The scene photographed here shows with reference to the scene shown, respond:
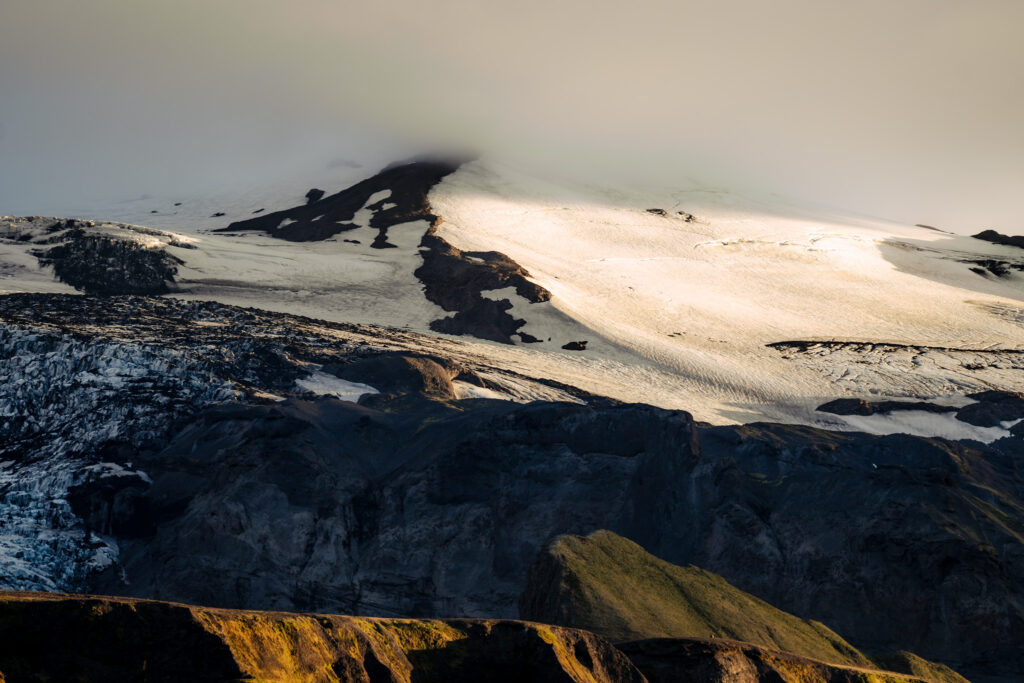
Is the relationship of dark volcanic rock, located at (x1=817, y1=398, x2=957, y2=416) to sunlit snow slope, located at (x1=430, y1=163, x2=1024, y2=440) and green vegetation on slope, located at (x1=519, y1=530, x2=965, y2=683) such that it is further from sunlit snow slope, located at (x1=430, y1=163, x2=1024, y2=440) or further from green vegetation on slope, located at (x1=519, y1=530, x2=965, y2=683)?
green vegetation on slope, located at (x1=519, y1=530, x2=965, y2=683)

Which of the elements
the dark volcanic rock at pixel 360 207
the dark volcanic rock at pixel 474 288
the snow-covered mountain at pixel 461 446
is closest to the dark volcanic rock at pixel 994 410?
the snow-covered mountain at pixel 461 446

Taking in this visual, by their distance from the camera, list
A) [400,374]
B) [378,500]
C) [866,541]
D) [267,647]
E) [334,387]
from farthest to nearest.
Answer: [400,374] → [334,387] → [378,500] → [866,541] → [267,647]

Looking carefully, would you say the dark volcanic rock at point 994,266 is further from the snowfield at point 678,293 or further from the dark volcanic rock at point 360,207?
the dark volcanic rock at point 360,207

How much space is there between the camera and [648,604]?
23.3 metres

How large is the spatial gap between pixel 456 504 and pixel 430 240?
68.1m

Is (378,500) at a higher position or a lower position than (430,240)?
lower

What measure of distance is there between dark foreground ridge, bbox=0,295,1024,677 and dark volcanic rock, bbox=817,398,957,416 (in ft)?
77.1

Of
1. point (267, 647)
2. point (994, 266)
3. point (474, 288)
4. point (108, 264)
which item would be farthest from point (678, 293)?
point (267, 647)

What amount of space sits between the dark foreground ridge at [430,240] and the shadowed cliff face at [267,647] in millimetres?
60153

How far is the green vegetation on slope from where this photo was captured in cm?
2200

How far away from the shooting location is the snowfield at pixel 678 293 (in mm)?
70562

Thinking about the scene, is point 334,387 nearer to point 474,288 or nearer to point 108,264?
point 474,288

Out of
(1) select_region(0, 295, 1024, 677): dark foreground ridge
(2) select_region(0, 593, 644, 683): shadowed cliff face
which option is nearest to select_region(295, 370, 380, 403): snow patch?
(1) select_region(0, 295, 1024, 677): dark foreground ridge

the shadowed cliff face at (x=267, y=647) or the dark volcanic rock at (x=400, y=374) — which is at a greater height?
the shadowed cliff face at (x=267, y=647)
